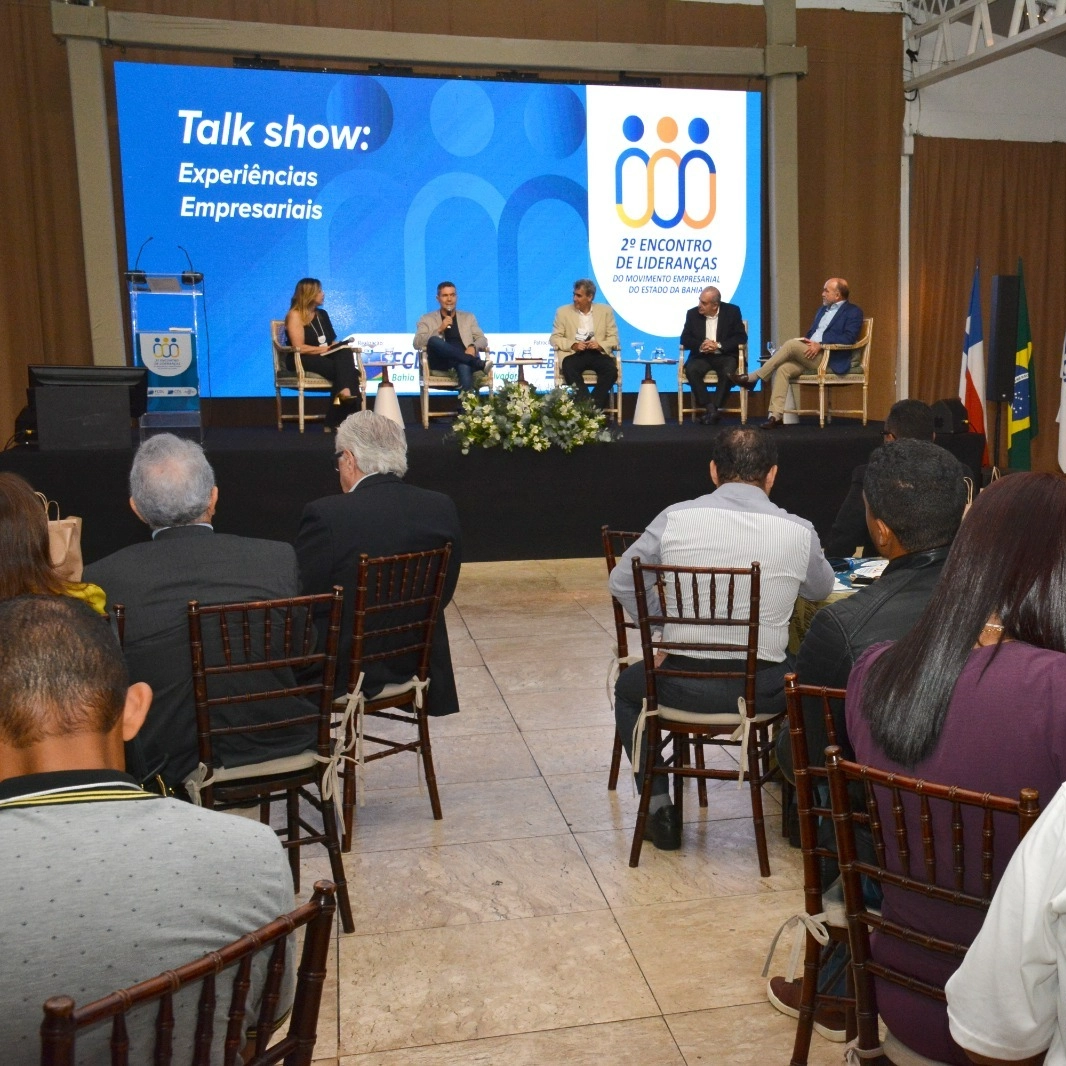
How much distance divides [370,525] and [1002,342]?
6938 mm

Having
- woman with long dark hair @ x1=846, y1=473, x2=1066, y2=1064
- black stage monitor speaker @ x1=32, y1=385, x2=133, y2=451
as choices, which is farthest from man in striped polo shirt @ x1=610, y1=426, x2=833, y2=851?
black stage monitor speaker @ x1=32, y1=385, x2=133, y2=451

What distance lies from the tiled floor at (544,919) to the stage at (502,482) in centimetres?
281

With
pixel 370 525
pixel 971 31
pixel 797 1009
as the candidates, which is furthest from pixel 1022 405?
pixel 797 1009

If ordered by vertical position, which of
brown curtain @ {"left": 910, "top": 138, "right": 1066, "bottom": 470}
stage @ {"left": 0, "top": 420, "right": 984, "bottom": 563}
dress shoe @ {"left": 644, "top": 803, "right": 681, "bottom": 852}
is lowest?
dress shoe @ {"left": 644, "top": 803, "right": 681, "bottom": 852}

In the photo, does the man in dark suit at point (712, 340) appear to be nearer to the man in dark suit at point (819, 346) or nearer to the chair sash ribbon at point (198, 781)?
the man in dark suit at point (819, 346)

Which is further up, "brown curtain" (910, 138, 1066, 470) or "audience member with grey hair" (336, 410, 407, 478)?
"brown curtain" (910, 138, 1066, 470)

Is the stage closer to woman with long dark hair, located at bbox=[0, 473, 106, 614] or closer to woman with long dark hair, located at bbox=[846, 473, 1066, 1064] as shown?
woman with long dark hair, located at bbox=[0, 473, 106, 614]

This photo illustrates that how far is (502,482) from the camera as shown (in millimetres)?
6945

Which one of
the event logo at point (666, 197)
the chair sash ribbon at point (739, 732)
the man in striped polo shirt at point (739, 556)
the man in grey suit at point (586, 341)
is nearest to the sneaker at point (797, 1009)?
the chair sash ribbon at point (739, 732)

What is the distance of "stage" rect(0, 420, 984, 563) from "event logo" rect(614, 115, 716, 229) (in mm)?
2583

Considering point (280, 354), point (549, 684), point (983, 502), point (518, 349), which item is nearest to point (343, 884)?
point (983, 502)

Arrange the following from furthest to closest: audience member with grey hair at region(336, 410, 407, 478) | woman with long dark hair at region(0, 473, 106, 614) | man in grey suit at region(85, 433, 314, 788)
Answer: audience member with grey hair at region(336, 410, 407, 478), man in grey suit at region(85, 433, 314, 788), woman with long dark hair at region(0, 473, 106, 614)

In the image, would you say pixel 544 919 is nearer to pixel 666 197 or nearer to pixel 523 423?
pixel 523 423

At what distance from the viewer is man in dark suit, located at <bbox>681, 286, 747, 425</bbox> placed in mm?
8414
